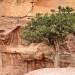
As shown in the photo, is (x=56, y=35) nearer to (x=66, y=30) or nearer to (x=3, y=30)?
(x=66, y=30)

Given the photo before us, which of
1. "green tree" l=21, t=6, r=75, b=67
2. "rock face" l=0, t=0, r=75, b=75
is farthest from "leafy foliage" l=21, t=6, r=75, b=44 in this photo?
"rock face" l=0, t=0, r=75, b=75

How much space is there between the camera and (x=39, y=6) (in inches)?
305

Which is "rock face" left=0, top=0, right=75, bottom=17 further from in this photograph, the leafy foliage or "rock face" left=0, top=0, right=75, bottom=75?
the leafy foliage

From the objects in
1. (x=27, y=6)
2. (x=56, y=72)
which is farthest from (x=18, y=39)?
(x=56, y=72)

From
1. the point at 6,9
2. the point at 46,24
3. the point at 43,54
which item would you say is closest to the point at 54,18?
the point at 46,24

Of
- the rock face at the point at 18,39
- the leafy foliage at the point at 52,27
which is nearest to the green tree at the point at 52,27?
the leafy foliage at the point at 52,27

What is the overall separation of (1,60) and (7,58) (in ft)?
0.46

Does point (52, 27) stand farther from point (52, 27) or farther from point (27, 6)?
point (27, 6)

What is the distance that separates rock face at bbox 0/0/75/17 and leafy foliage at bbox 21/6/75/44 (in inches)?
43.6

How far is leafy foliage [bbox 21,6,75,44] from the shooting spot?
6.35 m

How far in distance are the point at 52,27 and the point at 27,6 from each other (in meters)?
1.70

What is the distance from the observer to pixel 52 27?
6.30 meters

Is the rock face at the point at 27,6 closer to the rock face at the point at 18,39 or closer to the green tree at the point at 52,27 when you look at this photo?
the rock face at the point at 18,39

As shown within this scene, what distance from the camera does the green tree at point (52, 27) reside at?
6.36 meters
